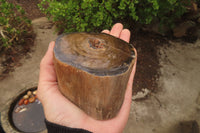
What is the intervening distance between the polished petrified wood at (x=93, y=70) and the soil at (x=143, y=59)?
6.82ft

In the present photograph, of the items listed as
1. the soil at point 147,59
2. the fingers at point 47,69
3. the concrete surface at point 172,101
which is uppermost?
the fingers at point 47,69

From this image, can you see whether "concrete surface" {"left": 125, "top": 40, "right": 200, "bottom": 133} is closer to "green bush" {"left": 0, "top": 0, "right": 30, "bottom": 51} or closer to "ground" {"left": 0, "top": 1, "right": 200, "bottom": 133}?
"ground" {"left": 0, "top": 1, "right": 200, "bottom": 133}

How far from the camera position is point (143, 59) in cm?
372

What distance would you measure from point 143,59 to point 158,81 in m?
0.64

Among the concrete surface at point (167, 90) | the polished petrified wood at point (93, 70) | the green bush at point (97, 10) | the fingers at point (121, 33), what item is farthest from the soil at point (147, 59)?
the polished petrified wood at point (93, 70)

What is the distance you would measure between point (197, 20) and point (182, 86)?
87.8 inches

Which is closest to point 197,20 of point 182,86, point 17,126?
point 182,86

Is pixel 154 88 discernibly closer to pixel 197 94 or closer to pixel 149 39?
pixel 197 94

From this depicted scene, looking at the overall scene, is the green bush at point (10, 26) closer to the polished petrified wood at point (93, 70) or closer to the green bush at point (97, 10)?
the green bush at point (97, 10)

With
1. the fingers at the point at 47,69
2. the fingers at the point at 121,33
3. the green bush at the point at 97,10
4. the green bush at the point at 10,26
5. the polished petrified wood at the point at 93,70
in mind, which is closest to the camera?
the polished petrified wood at the point at 93,70

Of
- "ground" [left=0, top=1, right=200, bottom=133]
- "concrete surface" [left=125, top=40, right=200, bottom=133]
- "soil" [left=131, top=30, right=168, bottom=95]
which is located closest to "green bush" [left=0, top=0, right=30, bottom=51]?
"ground" [left=0, top=1, right=200, bottom=133]

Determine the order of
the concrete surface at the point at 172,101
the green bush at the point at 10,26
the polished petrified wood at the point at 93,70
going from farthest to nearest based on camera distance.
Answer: the green bush at the point at 10,26 < the concrete surface at the point at 172,101 < the polished petrified wood at the point at 93,70

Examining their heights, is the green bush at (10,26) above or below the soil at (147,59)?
above

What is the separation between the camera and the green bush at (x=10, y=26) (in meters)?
3.50
